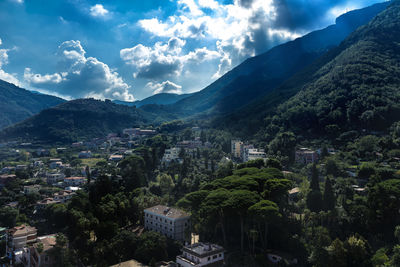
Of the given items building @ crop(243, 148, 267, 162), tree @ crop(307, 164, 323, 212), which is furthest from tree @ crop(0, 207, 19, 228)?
building @ crop(243, 148, 267, 162)

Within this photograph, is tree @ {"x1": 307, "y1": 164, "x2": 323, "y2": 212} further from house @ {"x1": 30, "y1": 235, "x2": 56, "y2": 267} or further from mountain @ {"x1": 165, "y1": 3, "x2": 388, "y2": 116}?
mountain @ {"x1": 165, "y1": 3, "x2": 388, "y2": 116}

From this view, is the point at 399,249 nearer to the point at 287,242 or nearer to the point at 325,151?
the point at 287,242

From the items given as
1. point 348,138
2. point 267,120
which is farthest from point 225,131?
point 348,138

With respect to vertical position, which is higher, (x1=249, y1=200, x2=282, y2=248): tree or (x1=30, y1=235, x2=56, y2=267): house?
(x1=249, y1=200, x2=282, y2=248): tree

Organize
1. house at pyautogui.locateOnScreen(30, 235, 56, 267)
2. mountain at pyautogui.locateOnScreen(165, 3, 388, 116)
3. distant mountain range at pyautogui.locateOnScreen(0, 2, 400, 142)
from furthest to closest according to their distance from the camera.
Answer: mountain at pyautogui.locateOnScreen(165, 3, 388, 116)
distant mountain range at pyautogui.locateOnScreen(0, 2, 400, 142)
house at pyautogui.locateOnScreen(30, 235, 56, 267)

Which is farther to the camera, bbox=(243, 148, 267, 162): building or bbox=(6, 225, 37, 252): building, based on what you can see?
bbox=(243, 148, 267, 162): building

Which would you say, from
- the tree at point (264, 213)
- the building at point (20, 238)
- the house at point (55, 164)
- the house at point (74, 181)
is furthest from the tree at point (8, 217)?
the house at point (55, 164)
